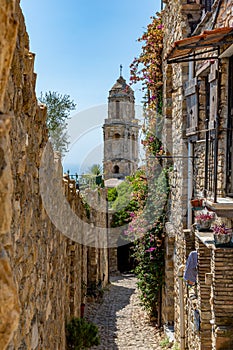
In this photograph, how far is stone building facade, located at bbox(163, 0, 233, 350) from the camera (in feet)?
15.8

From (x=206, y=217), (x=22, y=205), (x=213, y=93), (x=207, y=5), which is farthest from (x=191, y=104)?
(x=22, y=205)

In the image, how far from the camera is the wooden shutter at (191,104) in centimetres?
664

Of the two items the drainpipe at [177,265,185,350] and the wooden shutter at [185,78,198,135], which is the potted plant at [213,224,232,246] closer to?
the wooden shutter at [185,78,198,135]

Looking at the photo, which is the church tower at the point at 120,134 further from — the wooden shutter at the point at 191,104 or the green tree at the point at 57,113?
the wooden shutter at the point at 191,104

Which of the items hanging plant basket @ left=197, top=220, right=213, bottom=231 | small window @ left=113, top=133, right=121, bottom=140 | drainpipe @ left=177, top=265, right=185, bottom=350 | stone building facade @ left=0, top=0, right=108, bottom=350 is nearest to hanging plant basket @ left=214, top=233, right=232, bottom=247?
hanging plant basket @ left=197, top=220, right=213, bottom=231

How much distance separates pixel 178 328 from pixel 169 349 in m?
0.68

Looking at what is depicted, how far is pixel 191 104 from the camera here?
22.8ft

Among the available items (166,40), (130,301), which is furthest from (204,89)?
(130,301)

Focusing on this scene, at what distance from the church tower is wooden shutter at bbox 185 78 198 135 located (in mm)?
17868

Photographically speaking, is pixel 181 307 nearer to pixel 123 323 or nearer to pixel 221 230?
pixel 221 230

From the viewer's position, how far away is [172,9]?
27.3 ft

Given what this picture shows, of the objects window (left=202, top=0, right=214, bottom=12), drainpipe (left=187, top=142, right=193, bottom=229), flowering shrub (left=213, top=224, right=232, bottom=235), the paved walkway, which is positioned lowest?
the paved walkway

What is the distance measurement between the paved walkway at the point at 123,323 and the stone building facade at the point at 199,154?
750mm

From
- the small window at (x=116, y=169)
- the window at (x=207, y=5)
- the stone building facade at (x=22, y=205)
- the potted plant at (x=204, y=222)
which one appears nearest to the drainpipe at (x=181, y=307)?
the potted plant at (x=204, y=222)
